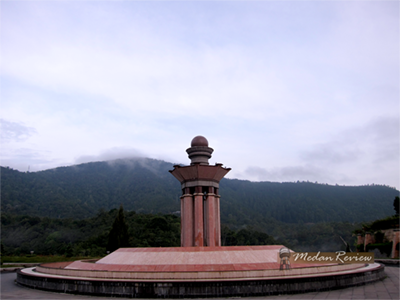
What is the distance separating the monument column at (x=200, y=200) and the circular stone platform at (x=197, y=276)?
4027mm

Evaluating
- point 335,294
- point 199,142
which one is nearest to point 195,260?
point 335,294

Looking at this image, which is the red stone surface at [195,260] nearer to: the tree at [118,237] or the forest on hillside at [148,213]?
the tree at [118,237]

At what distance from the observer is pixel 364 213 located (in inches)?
5492

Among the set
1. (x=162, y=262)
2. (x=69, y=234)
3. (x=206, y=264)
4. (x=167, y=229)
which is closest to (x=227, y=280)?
(x=206, y=264)

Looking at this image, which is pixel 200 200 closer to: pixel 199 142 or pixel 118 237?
pixel 199 142

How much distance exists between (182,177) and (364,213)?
14338 centimetres

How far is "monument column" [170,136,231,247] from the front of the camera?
16938 mm

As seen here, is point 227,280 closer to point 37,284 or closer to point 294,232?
point 37,284

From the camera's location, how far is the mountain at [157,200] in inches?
4592

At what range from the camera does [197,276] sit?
10172 mm

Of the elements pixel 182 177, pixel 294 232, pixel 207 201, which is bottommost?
pixel 294 232

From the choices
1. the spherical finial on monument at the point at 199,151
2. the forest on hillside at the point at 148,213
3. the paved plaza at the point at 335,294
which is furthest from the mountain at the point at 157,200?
the paved plaza at the point at 335,294

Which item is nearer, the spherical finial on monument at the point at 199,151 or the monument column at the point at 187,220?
the monument column at the point at 187,220

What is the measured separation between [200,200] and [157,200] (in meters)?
121
